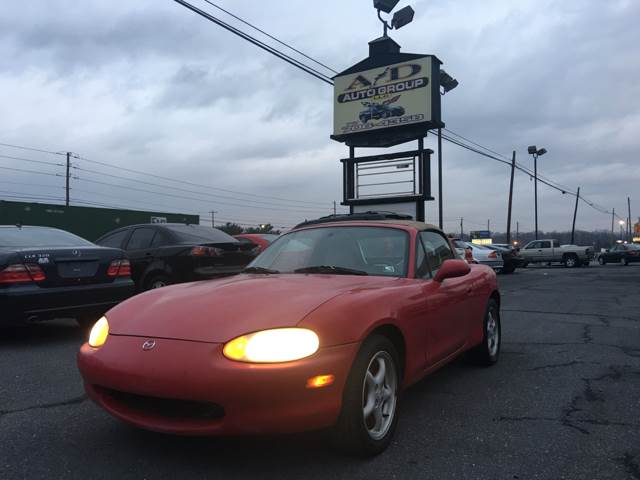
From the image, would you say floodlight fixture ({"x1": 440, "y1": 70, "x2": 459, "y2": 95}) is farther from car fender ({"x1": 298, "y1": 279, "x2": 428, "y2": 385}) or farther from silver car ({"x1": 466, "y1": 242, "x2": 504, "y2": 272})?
car fender ({"x1": 298, "y1": 279, "x2": 428, "y2": 385})

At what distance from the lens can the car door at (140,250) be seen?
27.2ft

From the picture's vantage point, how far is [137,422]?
100 inches

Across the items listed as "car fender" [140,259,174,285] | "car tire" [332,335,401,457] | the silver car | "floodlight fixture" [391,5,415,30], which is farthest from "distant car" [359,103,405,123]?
"car tire" [332,335,401,457]

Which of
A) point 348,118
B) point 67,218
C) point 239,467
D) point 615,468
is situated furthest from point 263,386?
point 67,218

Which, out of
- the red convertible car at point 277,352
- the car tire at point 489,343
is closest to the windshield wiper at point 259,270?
the red convertible car at point 277,352

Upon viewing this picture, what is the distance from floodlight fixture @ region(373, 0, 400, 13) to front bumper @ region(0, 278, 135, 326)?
14200 mm

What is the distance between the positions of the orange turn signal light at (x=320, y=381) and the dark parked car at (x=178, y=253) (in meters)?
5.69

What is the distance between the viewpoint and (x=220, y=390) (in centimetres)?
238

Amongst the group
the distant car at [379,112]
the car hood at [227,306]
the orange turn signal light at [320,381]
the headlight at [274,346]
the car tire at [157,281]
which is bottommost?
the orange turn signal light at [320,381]

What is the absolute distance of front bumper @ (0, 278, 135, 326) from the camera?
17.5 feet

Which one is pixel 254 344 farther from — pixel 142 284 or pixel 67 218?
pixel 67 218

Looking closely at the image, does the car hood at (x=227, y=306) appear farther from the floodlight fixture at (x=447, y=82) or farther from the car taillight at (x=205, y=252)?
the floodlight fixture at (x=447, y=82)

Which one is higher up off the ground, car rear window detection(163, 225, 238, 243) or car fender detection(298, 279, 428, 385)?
car rear window detection(163, 225, 238, 243)

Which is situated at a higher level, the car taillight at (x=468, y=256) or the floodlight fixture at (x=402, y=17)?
the floodlight fixture at (x=402, y=17)
